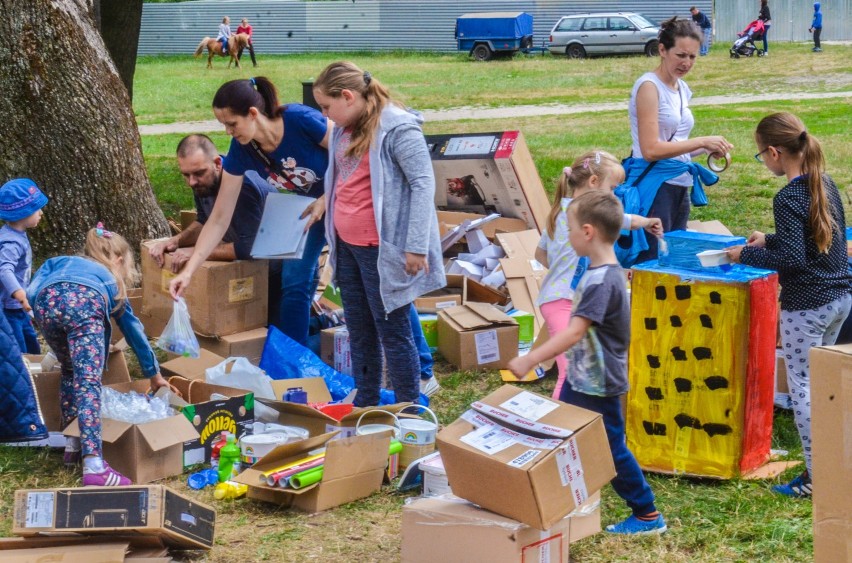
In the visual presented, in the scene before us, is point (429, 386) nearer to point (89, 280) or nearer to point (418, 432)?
point (418, 432)

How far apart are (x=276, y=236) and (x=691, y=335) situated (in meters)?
2.22

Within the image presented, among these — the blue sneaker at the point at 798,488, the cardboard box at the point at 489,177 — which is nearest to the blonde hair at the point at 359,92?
the blue sneaker at the point at 798,488

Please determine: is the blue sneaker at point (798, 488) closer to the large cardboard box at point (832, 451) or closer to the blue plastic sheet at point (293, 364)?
the large cardboard box at point (832, 451)

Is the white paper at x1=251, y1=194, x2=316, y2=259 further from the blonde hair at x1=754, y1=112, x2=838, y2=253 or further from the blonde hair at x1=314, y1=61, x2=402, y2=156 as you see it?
the blonde hair at x1=754, y1=112, x2=838, y2=253

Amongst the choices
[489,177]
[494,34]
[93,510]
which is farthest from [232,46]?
[93,510]

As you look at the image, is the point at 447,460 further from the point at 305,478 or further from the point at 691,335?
the point at 691,335

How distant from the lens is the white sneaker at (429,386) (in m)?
5.24

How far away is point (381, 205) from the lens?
430 cm

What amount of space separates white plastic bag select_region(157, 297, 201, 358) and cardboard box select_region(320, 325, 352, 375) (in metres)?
0.91

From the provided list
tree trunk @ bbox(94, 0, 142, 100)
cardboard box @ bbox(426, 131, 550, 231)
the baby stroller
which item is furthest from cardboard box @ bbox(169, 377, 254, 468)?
the baby stroller

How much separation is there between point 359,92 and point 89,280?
1312mm

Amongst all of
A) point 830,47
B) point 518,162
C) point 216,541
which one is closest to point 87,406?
point 216,541

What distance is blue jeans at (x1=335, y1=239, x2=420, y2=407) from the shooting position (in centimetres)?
444

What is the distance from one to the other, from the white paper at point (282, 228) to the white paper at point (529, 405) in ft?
6.81
